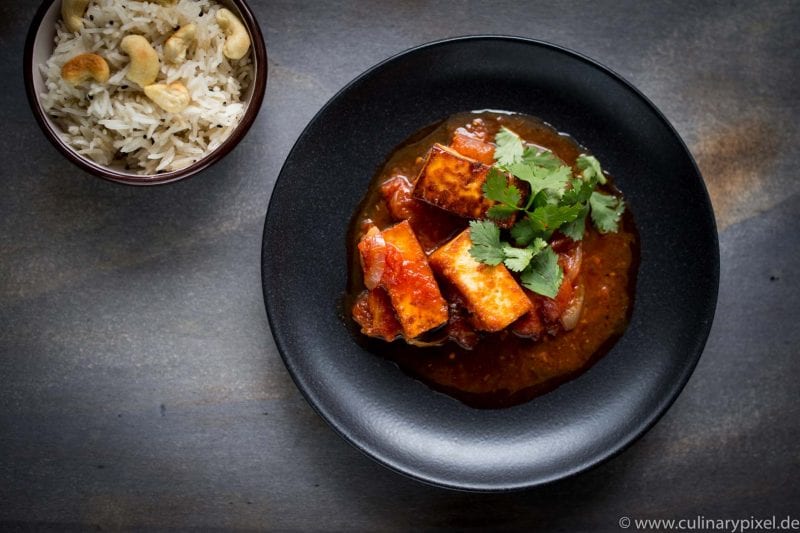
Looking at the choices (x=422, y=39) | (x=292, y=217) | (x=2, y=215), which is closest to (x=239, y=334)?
(x=292, y=217)

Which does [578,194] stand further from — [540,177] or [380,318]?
[380,318]

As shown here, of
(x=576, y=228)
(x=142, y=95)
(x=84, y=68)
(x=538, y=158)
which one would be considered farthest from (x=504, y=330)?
(x=84, y=68)

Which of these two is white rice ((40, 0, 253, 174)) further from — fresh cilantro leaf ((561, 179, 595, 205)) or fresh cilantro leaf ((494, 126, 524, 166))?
fresh cilantro leaf ((561, 179, 595, 205))

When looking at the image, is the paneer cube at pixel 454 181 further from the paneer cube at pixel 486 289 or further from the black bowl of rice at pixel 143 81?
the black bowl of rice at pixel 143 81

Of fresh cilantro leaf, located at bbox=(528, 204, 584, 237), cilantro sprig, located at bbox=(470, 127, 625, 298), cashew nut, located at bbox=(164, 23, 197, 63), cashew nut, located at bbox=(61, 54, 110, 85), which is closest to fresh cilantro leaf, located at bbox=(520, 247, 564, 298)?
cilantro sprig, located at bbox=(470, 127, 625, 298)

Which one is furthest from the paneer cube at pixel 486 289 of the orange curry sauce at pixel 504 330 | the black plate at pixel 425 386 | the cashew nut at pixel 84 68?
the cashew nut at pixel 84 68

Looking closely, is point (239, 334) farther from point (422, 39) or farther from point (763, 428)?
point (763, 428)
